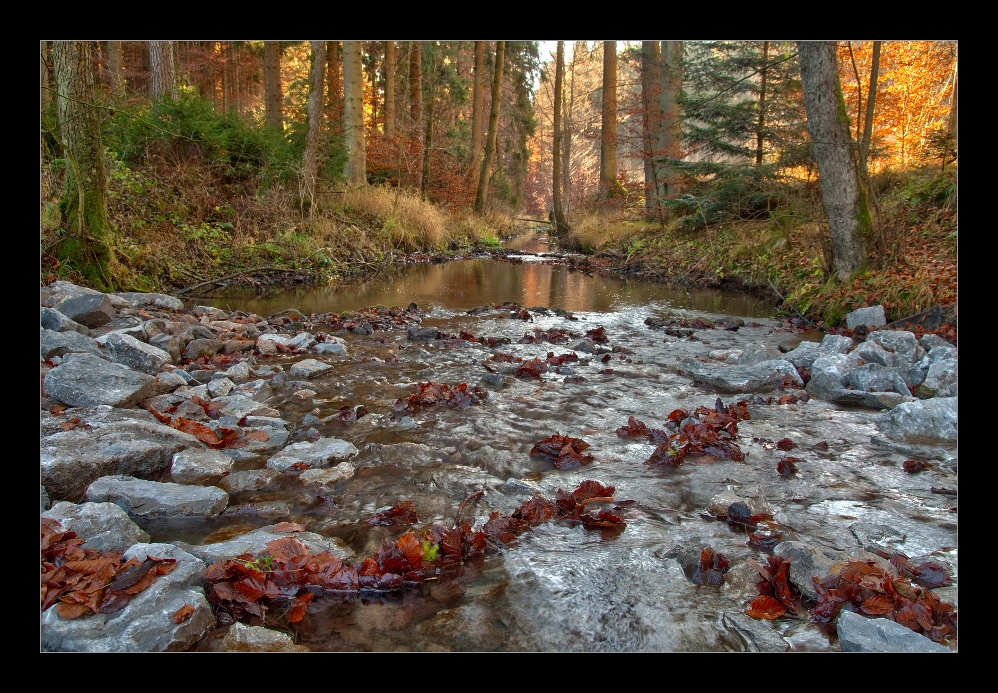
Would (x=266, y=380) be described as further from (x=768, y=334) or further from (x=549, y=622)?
(x=768, y=334)

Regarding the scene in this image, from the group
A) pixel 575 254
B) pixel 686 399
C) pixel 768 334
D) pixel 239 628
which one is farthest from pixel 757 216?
pixel 239 628

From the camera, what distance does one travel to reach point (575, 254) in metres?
21.9

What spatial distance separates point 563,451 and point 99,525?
8.35ft

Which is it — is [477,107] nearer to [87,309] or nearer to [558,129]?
[558,129]

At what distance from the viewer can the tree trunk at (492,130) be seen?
22.4 meters

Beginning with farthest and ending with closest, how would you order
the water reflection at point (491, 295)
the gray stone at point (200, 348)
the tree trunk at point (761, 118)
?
the tree trunk at point (761, 118), the water reflection at point (491, 295), the gray stone at point (200, 348)

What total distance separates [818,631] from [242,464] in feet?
10.6

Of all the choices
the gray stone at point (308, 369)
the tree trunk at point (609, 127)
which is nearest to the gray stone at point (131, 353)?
the gray stone at point (308, 369)

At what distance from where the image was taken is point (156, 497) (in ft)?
10.0

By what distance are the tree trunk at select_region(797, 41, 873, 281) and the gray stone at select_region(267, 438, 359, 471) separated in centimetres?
825

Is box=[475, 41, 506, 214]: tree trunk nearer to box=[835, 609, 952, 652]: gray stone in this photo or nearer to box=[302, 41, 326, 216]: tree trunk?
box=[302, 41, 326, 216]: tree trunk

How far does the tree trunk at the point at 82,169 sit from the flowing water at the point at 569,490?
427 cm

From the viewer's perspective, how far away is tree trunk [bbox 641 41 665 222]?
727 inches

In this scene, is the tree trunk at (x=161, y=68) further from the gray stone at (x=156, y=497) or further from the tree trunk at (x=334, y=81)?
the gray stone at (x=156, y=497)
